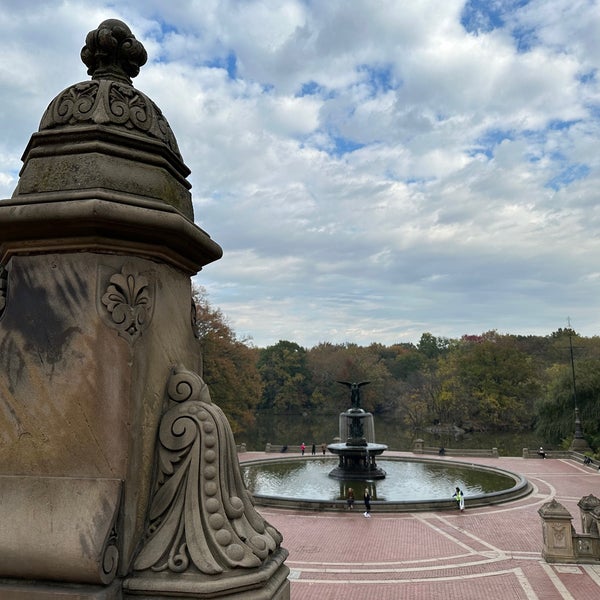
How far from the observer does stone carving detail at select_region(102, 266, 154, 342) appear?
308 centimetres

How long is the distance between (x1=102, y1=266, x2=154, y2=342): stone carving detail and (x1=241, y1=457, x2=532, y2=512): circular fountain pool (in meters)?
17.4

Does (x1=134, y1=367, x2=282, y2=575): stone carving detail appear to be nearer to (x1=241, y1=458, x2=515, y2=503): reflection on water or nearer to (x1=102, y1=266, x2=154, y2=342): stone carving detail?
(x1=102, y1=266, x2=154, y2=342): stone carving detail

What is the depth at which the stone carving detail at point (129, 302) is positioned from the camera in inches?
121

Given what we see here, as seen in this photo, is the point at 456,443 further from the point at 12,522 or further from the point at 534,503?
the point at 12,522

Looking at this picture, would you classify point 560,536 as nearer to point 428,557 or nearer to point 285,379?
point 428,557

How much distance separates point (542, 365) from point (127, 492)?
8028 centimetres

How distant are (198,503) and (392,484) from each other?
22.8m

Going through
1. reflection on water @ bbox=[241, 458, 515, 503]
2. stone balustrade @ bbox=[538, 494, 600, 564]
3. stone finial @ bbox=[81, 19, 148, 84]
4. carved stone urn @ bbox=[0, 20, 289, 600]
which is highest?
stone finial @ bbox=[81, 19, 148, 84]

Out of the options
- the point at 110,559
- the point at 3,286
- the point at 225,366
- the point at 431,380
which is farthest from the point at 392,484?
the point at 431,380

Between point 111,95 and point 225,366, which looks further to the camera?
point 225,366

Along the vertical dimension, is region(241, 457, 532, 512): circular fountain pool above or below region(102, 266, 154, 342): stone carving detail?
below

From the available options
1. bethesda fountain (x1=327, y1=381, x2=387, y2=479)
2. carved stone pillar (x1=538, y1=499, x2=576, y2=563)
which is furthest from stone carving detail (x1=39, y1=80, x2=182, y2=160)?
bethesda fountain (x1=327, y1=381, x2=387, y2=479)

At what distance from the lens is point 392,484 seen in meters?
24.0

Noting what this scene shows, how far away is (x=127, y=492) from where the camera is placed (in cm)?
294
